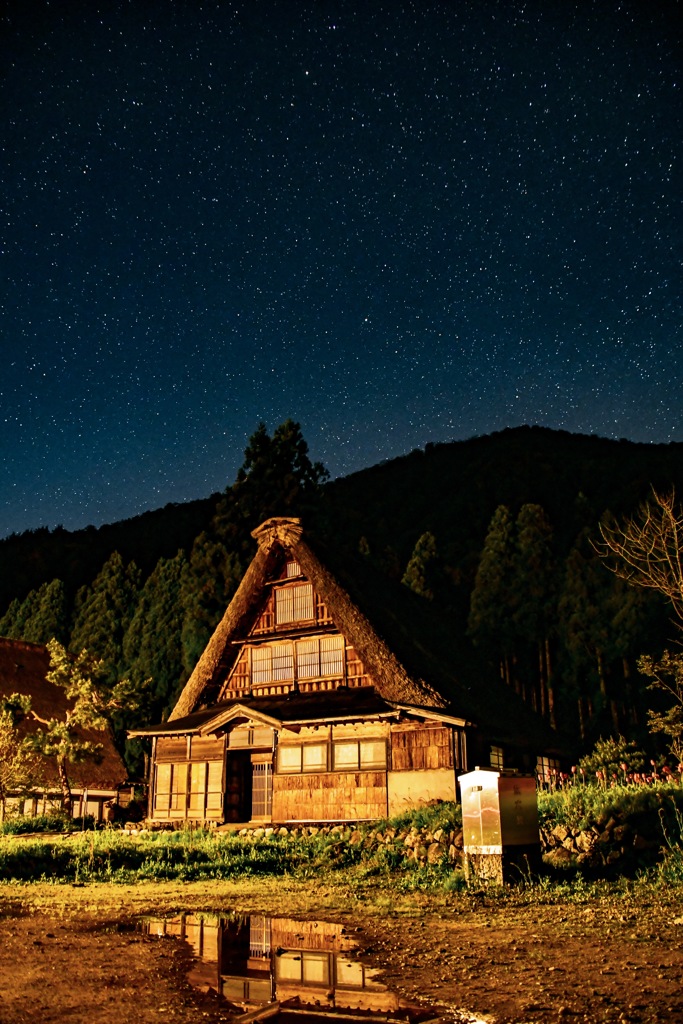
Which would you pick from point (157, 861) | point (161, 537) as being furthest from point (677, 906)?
point (161, 537)

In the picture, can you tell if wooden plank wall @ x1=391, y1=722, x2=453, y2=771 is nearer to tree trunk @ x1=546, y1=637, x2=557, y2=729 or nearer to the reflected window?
the reflected window

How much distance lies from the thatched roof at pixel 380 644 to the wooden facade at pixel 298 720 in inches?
2.0

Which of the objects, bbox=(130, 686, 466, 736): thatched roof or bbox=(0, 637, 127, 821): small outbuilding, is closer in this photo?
bbox=(130, 686, 466, 736): thatched roof

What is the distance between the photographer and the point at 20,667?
1503 inches

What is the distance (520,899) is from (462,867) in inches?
89.0

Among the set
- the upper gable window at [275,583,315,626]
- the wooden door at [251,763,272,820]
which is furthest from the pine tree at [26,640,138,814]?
the upper gable window at [275,583,315,626]

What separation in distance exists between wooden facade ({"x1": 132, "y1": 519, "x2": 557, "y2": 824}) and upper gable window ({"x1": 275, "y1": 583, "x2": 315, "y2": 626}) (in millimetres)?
44

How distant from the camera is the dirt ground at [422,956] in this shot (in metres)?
5.32

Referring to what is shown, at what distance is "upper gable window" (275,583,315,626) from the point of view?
1021 inches

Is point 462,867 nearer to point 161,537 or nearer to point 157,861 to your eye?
point 157,861

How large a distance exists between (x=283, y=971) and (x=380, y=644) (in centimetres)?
1651

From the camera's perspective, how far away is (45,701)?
121ft

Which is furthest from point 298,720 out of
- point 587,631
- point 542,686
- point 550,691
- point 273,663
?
point 542,686

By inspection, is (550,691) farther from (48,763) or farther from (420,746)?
(48,763)
